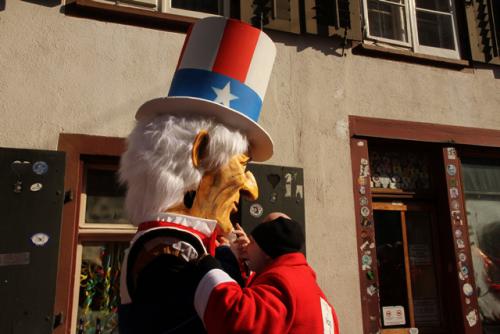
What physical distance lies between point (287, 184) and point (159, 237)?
2590 mm

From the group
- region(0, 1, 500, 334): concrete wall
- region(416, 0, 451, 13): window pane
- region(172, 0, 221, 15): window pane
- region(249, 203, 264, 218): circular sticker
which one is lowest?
region(249, 203, 264, 218): circular sticker

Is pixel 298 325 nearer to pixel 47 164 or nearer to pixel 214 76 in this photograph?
pixel 214 76

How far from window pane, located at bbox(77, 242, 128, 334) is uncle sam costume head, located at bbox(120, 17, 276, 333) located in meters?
2.08

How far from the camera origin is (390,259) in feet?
15.6

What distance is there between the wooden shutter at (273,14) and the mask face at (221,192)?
2.91 m

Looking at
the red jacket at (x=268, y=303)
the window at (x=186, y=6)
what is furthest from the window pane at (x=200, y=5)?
the red jacket at (x=268, y=303)

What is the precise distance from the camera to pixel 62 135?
3.66 metres

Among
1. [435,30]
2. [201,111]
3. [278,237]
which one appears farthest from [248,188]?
[435,30]

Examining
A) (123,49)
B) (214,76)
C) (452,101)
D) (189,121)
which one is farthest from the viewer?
(452,101)

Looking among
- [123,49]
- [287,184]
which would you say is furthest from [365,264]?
[123,49]

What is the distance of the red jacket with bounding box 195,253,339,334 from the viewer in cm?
137

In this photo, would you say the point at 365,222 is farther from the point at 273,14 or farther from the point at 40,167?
the point at 40,167

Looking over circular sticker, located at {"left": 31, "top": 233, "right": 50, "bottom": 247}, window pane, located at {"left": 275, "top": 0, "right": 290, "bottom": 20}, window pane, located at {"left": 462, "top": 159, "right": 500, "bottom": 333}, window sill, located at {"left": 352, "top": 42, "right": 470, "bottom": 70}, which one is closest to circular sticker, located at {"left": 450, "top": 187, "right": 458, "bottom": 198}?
window pane, located at {"left": 462, "top": 159, "right": 500, "bottom": 333}

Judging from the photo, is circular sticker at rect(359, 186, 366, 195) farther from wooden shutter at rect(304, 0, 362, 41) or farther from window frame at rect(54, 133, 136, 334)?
window frame at rect(54, 133, 136, 334)
